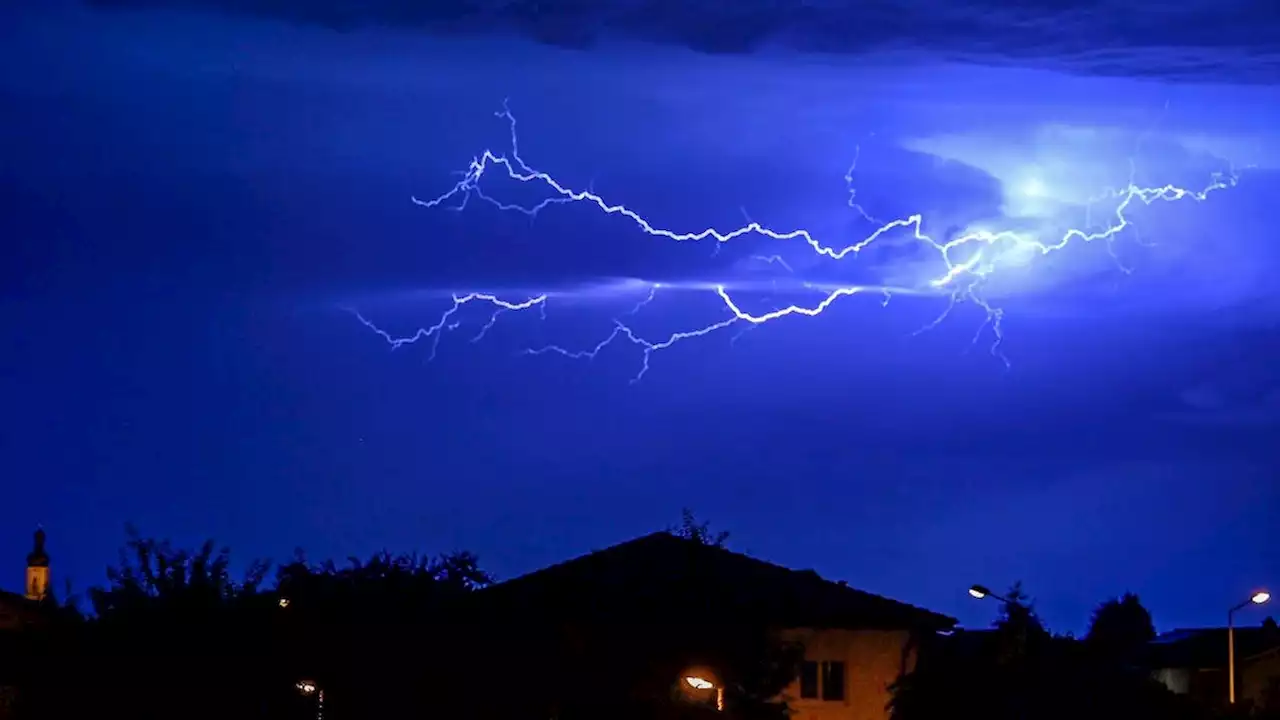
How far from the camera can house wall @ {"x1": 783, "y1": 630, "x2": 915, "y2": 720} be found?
39281mm

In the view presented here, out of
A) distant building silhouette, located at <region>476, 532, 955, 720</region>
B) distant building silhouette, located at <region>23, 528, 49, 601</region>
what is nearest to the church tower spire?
distant building silhouette, located at <region>23, 528, 49, 601</region>

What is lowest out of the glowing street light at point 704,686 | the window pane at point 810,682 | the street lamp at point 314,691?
the street lamp at point 314,691

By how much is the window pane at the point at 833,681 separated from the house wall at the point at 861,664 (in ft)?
0.25

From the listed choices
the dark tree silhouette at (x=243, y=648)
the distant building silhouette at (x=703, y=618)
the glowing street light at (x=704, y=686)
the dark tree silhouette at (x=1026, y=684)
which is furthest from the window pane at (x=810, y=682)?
the dark tree silhouette at (x=243, y=648)

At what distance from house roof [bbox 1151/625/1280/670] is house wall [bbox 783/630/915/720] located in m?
21.4

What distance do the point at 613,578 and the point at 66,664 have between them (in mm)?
12603

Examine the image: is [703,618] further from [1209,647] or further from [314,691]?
[1209,647]

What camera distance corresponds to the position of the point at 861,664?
39594 millimetres

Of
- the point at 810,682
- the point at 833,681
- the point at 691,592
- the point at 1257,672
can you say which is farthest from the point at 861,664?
the point at 1257,672

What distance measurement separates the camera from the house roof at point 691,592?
106 ft

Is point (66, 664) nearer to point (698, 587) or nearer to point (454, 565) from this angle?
point (454, 565)

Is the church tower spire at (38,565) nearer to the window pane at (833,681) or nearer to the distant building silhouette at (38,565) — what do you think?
the distant building silhouette at (38,565)

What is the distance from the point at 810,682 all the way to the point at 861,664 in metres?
0.95

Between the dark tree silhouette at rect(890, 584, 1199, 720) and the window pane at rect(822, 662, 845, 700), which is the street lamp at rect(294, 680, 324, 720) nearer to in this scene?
the dark tree silhouette at rect(890, 584, 1199, 720)
